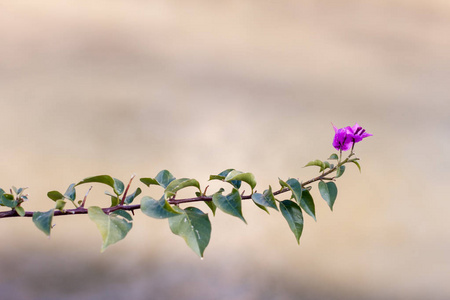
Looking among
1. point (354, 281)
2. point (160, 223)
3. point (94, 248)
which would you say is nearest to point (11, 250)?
point (94, 248)

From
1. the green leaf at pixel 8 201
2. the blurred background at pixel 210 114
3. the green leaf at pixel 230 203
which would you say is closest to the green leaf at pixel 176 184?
the green leaf at pixel 230 203

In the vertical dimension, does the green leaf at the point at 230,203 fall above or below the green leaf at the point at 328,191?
below

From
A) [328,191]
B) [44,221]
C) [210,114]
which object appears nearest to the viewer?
[44,221]

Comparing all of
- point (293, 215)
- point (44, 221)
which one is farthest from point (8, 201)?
point (293, 215)

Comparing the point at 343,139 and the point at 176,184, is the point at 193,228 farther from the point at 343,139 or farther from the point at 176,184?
the point at 343,139

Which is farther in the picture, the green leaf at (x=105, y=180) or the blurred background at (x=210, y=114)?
the blurred background at (x=210, y=114)

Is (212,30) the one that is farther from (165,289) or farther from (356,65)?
(165,289)

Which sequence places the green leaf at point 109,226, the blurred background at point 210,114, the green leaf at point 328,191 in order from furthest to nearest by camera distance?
1. the blurred background at point 210,114
2. the green leaf at point 328,191
3. the green leaf at point 109,226

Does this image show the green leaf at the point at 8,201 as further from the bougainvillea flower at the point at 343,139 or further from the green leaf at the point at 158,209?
the bougainvillea flower at the point at 343,139
